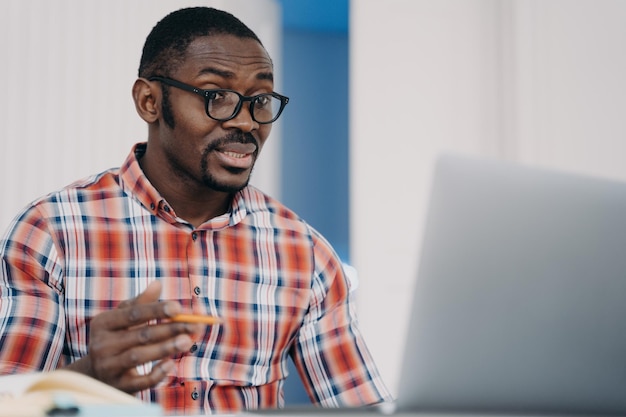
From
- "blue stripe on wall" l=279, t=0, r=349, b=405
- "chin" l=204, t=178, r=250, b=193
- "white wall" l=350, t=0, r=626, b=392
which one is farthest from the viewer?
"blue stripe on wall" l=279, t=0, r=349, b=405

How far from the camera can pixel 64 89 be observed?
2.88 metres

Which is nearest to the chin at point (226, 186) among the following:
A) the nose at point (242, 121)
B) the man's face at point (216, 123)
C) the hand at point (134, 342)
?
the man's face at point (216, 123)

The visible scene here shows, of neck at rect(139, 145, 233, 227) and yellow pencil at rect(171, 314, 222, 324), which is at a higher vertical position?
neck at rect(139, 145, 233, 227)

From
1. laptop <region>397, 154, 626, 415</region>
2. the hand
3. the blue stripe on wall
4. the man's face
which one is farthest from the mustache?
the blue stripe on wall

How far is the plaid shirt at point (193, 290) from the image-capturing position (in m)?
1.37

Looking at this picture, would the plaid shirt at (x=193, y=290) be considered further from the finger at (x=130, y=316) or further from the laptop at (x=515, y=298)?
the laptop at (x=515, y=298)

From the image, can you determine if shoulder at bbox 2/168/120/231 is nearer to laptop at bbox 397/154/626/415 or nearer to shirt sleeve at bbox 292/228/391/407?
shirt sleeve at bbox 292/228/391/407

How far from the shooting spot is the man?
138cm

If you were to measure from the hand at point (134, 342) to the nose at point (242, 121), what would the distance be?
67 cm

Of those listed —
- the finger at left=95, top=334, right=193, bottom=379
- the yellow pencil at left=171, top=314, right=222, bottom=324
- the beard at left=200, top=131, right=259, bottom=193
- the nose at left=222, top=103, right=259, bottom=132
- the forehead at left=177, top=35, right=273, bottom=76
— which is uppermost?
the forehead at left=177, top=35, right=273, bottom=76

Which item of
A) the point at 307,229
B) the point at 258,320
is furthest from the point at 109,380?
the point at 307,229

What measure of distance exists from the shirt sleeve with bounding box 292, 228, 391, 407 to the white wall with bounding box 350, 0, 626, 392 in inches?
58.3

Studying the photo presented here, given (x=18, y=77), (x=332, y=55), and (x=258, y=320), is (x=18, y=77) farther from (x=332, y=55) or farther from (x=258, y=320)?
(x=258, y=320)

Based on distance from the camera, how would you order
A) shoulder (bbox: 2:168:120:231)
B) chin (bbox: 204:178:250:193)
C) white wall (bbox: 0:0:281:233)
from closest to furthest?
1. shoulder (bbox: 2:168:120:231)
2. chin (bbox: 204:178:250:193)
3. white wall (bbox: 0:0:281:233)
